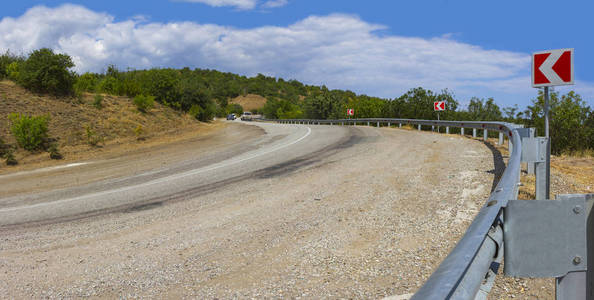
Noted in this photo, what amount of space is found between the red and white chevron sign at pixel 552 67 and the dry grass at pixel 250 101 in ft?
499

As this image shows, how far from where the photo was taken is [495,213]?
2.17 m

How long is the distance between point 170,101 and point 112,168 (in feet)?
78.7

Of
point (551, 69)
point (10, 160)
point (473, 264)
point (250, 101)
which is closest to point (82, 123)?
point (10, 160)

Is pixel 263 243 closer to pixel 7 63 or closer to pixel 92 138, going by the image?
pixel 92 138

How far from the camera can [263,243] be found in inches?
214

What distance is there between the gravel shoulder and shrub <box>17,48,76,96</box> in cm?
2129

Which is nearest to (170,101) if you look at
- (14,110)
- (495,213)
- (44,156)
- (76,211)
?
(14,110)

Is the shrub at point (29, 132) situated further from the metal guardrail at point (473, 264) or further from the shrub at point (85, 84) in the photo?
the metal guardrail at point (473, 264)

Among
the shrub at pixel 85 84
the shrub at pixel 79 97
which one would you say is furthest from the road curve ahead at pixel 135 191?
the shrub at pixel 85 84

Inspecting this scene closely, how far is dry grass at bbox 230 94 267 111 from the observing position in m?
162

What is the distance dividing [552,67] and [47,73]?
26396 millimetres

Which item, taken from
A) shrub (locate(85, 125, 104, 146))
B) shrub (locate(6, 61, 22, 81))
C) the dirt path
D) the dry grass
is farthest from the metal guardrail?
the dry grass

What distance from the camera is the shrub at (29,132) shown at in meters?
18.4

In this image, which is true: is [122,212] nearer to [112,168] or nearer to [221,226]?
[221,226]
